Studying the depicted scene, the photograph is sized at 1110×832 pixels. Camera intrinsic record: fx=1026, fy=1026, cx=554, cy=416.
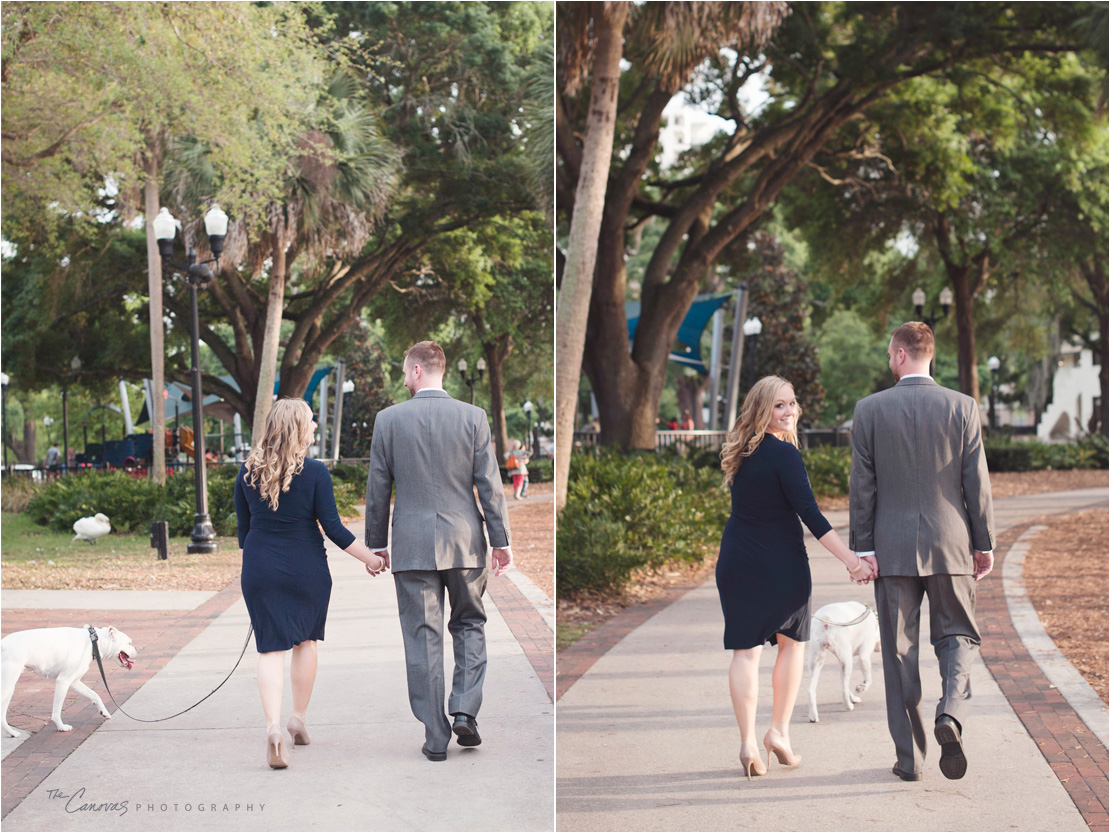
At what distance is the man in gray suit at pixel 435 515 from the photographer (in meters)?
4.36

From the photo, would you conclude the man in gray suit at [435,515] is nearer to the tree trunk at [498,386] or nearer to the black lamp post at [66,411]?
the tree trunk at [498,386]

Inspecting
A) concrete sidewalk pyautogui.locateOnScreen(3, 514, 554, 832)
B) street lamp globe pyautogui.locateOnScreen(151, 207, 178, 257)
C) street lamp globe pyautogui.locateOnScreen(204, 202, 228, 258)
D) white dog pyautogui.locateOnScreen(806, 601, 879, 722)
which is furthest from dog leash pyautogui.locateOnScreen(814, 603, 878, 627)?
street lamp globe pyautogui.locateOnScreen(151, 207, 178, 257)

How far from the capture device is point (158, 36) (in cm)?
713

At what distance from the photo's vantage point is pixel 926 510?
3934mm

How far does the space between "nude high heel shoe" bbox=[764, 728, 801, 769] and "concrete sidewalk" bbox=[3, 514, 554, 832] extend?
953 millimetres

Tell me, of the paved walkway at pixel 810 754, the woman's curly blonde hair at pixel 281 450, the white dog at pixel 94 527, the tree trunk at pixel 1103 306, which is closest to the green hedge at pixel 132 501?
the white dog at pixel 94 527

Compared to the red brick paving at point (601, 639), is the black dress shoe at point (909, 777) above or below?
above

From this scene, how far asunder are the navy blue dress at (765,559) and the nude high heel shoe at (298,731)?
6.01 feet

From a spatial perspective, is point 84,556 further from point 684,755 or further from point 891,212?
point 891,212

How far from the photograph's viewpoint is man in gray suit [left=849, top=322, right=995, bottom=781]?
153 inches

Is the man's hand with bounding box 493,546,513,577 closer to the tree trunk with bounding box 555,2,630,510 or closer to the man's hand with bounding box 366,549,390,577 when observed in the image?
the man's hand with bounding box 366,549,390,577

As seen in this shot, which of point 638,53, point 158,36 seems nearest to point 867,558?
point 158,36

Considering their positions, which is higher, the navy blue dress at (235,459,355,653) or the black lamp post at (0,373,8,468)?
the black lamp post at (0,373,8,468)

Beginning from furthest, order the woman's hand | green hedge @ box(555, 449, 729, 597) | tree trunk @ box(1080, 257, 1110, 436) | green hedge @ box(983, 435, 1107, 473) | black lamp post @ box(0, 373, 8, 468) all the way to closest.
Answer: tree trunk @ box(1080, 257, 1110, 436) < green hedge @ box(983, 435, 1107, 473) < green hedge @ box(555, 449, 729, 597) < black lamp post @ box(0, 373, 8, 468) < the woman's hand
